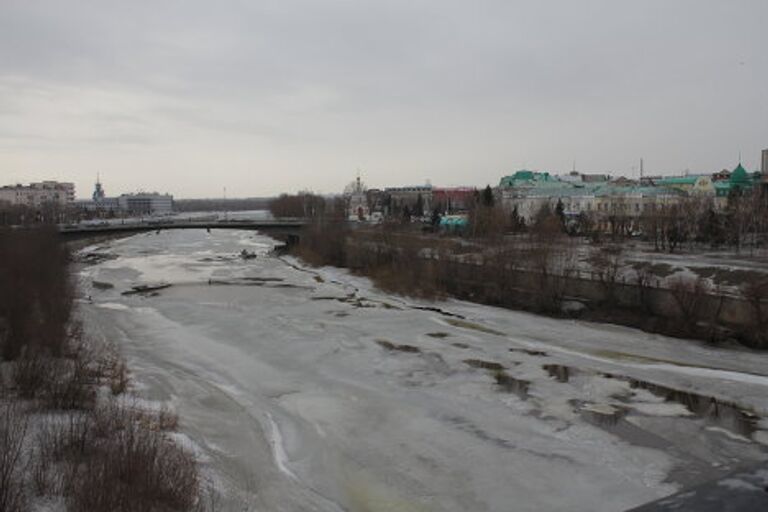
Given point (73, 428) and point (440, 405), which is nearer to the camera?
point (73, 428)

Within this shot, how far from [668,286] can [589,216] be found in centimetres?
4410

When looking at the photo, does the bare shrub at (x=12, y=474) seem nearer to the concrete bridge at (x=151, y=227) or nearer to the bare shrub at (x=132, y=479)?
the bare shrub at (x=132, y=479)

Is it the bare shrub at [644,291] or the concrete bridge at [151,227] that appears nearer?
the bare shrub at [644,291]

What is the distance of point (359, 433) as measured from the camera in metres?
16.2

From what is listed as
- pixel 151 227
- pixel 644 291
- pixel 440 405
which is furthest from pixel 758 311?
pixel 151 227

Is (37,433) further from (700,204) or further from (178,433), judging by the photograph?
(700,204)

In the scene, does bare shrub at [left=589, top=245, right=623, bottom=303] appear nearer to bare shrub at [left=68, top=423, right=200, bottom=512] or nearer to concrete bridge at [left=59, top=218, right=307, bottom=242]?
bare shrub at [left=68, top=423, right=200, bottom=512]

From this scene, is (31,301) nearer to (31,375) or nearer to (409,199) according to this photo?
(31,375)

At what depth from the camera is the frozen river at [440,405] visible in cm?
1312

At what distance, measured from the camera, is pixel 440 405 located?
18172 millimetres

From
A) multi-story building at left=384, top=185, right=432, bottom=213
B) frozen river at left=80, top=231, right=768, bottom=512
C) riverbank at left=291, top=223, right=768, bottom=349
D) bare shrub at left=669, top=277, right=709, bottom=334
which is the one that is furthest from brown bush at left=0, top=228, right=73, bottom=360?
multi-story building at left=384, top=185, right=432, bottom=213

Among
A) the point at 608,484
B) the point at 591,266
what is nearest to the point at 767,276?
the point at 591,266

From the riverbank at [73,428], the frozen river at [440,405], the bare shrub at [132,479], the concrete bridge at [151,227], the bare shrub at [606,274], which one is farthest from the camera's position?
the concrete bridge at [151,227]

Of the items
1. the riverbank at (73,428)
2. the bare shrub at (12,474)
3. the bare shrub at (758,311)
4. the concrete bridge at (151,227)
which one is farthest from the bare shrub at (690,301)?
the concrete bridge at (151,227)
